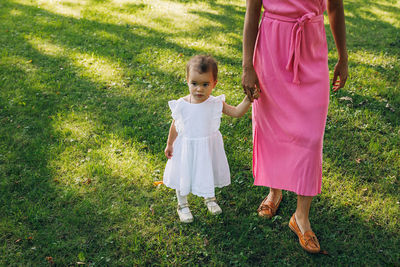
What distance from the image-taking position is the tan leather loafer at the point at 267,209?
333 centimetres

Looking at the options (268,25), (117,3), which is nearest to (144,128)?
(268,25)

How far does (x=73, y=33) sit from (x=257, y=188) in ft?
18.1

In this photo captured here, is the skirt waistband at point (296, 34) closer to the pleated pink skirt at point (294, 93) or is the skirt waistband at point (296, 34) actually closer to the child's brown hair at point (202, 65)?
the pleated pink skirt at point (294, 93)

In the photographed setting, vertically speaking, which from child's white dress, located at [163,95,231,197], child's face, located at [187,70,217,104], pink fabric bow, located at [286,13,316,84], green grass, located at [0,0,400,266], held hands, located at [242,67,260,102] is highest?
pink fabric bow, located at [286,13,316,84]

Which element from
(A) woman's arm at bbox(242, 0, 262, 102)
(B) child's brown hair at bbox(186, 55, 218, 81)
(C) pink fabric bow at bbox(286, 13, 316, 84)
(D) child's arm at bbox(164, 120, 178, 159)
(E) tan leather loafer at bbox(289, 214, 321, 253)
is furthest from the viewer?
(D) child's arm at bbox(164, 120, 178, 159)

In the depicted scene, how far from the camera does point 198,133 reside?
9.95 ft

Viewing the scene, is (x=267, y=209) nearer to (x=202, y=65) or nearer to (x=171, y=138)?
(x=171, y=138)

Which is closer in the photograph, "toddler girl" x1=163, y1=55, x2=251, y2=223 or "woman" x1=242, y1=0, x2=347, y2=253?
"woman" x1=242, y1=0, x2=347, y2=253

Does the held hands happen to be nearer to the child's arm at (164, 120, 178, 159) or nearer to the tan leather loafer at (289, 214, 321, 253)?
the child's arm at (164, 120, 178, 159)

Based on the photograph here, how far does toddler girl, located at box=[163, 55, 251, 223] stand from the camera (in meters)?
2.90

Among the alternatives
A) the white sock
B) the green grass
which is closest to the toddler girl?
the white sock

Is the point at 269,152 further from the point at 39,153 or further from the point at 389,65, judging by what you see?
the point at 389,65

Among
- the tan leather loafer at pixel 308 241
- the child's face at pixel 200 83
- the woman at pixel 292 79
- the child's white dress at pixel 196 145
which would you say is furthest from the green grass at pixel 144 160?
the child's face at pixel 200 83

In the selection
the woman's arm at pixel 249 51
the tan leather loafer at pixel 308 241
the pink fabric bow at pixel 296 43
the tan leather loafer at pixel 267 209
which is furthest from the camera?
the tan leather loafer at pixel 267 209
